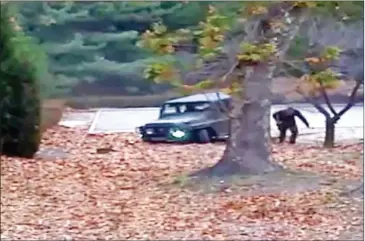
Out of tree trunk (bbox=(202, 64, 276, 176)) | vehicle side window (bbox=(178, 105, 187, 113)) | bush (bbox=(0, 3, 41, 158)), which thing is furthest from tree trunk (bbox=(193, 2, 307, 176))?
bush (bbox=(0, 3, 41, 158))

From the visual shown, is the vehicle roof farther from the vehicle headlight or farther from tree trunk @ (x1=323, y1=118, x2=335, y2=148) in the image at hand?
tree trunk @ (x1=323, y1=118, x2=335, y2=148)

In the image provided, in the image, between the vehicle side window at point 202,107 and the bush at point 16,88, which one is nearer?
the bush at point 16,88

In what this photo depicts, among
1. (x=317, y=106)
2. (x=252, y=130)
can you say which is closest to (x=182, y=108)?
(x=252, y=130)

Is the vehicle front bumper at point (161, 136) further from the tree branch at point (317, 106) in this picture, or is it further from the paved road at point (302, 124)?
the tree branch at point (317, 106)

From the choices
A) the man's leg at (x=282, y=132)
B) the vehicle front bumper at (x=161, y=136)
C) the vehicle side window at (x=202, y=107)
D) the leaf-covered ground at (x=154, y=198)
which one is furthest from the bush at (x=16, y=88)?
the man's leg at (x=282, y=132)

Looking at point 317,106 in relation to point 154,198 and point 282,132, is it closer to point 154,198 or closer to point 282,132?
point 282,132

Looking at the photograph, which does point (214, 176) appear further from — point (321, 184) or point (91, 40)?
point (91, 40)
